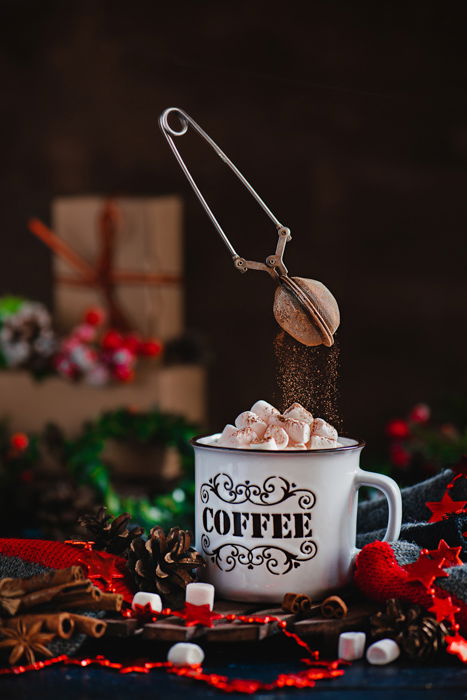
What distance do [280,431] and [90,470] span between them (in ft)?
4.63

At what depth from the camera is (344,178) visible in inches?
150

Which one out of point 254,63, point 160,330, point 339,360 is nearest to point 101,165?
point 254,63

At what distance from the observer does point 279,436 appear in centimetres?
88

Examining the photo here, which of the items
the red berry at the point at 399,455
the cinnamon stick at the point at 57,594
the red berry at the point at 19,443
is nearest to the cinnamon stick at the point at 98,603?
the cinnamon stick at the point at 57,594

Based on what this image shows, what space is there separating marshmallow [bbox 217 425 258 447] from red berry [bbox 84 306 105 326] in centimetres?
219

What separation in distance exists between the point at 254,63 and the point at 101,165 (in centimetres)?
87

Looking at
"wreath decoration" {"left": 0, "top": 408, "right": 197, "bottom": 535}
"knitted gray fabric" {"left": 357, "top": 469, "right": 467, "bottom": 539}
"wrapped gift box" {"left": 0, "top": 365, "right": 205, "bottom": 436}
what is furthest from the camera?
"wrapped gift box" {"left": 0, "top": 365, "right": 205, "bottom": 436}

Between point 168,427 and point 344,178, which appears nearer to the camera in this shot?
point 168,427

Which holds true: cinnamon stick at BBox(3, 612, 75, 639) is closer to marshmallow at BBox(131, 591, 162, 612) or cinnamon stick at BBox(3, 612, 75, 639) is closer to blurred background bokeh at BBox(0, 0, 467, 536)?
marshmallow at BBox(131, 591, 162, 612)

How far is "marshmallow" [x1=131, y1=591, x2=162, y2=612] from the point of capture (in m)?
0.81

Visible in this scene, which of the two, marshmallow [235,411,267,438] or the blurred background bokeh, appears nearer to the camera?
marshmallow [235,411,267,438]

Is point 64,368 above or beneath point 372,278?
beneath

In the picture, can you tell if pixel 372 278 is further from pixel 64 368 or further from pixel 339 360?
pixel 339 360

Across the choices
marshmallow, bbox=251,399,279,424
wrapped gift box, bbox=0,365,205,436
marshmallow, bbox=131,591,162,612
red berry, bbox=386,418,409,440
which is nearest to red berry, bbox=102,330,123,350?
wrapped gift box, bbox=0,365,205,436
